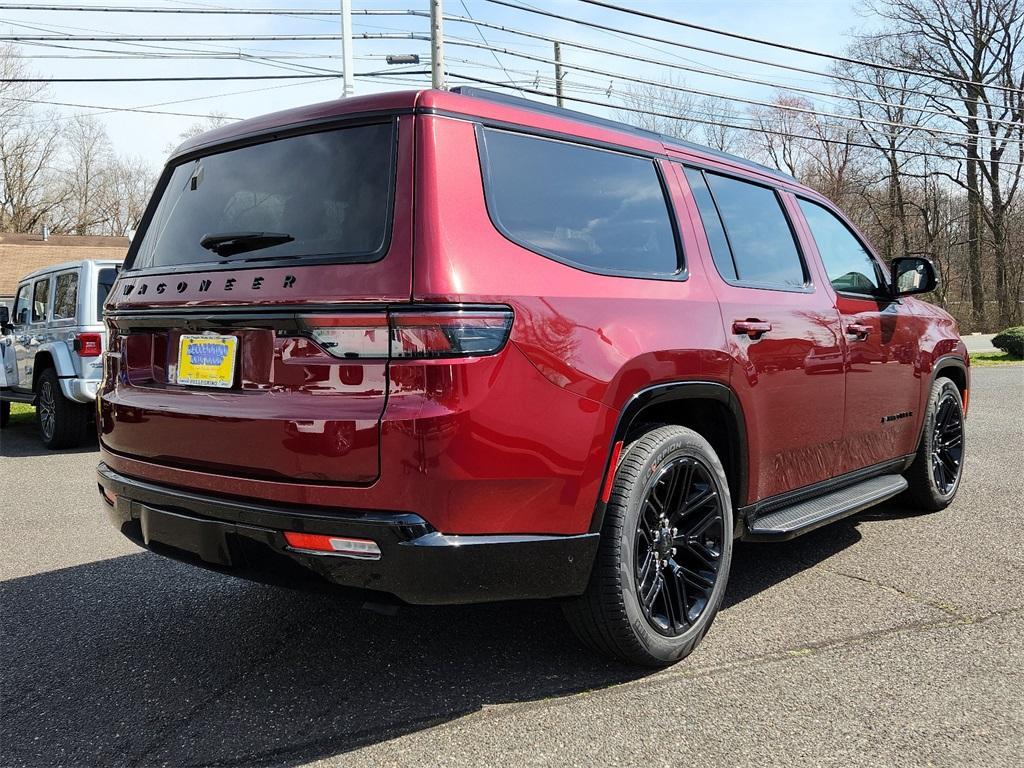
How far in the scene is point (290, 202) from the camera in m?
2.78

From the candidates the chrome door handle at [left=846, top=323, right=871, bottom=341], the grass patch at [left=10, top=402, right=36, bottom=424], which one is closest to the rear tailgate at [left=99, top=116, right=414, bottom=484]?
the chrome door handle at [left=846, top=323, right=871, bottom=341]

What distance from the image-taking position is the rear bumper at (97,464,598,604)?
240 cm

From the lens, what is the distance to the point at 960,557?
441 cm

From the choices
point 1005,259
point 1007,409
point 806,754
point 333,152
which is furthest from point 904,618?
point 1005,259

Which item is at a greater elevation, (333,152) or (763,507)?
(333,152)

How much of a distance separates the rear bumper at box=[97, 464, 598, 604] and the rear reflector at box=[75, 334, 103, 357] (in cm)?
639

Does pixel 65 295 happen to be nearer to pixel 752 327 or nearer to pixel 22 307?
pixel 22 307

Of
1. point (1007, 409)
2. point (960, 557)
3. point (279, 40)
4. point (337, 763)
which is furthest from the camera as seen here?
point (279, 40)

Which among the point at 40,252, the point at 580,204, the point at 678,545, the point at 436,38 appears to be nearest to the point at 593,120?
the point at 580,204

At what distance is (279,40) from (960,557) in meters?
19.1

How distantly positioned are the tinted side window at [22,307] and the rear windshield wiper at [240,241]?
8122mm

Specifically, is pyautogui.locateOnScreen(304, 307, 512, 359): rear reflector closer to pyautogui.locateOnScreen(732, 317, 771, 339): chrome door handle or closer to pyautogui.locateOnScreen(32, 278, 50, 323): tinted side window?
pyautogui.locateOnScreen(732, 317, 771, 339): chrome door handle

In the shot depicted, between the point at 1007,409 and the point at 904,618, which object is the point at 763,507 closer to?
the point at 904,618

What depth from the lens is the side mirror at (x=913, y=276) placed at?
15.6ft
